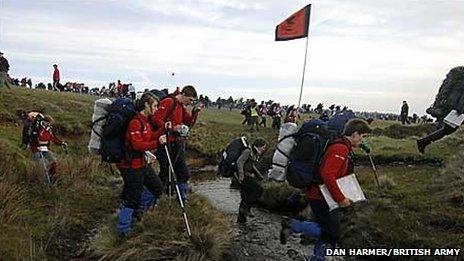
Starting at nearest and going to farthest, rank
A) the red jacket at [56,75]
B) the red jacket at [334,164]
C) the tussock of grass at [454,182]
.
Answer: the red jacket at [334,164]
the tussock of grass at [454,182]
the red jacket at [56,75]

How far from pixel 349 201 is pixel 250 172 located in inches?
181

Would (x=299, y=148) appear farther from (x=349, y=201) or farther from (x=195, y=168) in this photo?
A: (x=195, y=168)

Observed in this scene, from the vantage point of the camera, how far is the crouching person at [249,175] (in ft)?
37.7

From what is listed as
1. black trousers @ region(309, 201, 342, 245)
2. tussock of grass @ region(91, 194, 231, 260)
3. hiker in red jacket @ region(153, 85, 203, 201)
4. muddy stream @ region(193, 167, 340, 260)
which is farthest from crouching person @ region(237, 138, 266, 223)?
black trousers @ region(309, 201, 342, 245)

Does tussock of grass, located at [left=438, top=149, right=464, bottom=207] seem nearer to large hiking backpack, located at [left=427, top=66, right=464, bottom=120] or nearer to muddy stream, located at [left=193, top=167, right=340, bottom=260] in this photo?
muddy stream, located at [left=193, top=167, right=340, bottom=260]

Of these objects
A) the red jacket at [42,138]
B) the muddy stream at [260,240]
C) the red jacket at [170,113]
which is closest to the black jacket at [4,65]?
the red jacket at [42,138]

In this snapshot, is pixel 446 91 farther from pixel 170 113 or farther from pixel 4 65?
pixel 4 65

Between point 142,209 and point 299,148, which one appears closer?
point 299,148

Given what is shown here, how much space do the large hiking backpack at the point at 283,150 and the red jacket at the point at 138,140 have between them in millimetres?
1943

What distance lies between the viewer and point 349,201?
7320 millimetres

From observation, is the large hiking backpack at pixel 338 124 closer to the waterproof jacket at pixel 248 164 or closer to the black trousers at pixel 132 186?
the black trousers at pixel 132 186

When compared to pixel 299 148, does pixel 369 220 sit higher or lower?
lower

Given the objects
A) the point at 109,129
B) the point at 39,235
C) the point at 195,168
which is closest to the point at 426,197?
the point at 109,129

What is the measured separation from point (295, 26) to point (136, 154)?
10090mm
